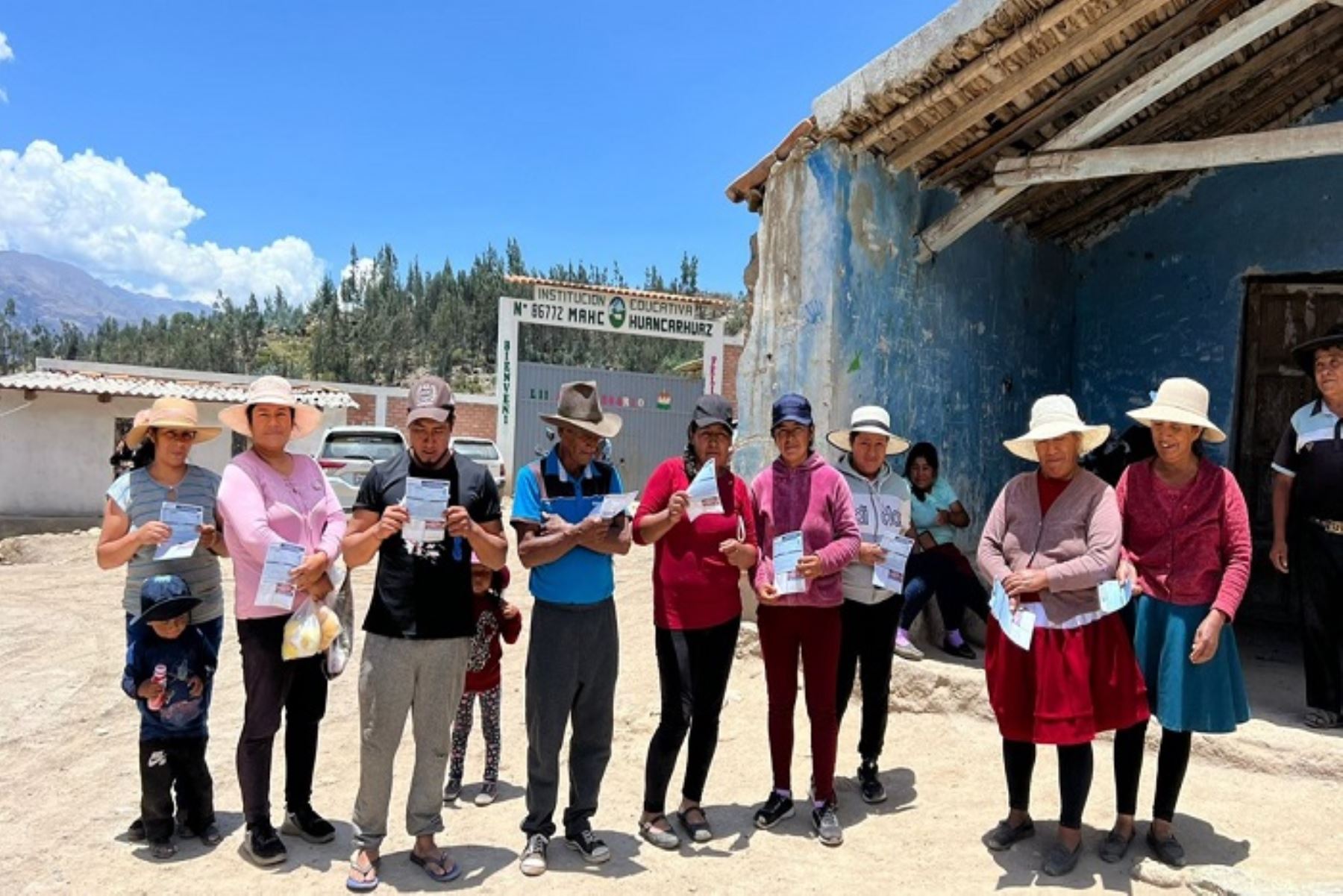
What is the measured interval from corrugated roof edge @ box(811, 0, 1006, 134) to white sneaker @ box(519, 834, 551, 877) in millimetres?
4264

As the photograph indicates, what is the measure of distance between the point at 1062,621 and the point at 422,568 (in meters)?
2.32

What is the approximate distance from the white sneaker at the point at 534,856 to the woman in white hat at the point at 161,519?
1255 millimetres

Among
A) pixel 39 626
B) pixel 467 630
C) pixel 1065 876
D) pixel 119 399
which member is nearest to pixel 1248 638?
pixel 1065 876

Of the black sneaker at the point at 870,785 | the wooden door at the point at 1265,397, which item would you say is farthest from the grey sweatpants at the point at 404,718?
the wooden door at the point at 1265,397

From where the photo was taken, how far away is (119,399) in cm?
1573

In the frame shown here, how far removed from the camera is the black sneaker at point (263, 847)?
3525mm

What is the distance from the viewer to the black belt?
15.0 ft

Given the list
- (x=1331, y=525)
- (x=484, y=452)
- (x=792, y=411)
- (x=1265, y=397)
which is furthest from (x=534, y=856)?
(x=484, y=452)

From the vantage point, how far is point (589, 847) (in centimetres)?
364

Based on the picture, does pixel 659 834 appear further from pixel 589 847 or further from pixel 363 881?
pixel 363 881

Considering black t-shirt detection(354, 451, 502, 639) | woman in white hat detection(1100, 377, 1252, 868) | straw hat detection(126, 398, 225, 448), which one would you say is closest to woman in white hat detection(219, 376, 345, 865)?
straw hat detection(126, 398, 225, 448)

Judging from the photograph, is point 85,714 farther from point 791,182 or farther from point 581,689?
point 791,182

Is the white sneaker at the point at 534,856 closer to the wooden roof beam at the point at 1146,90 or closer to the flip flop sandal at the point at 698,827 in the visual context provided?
the flip flop sandal at the point at 698,827

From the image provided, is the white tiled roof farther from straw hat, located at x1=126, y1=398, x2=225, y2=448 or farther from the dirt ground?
straw hat, located at x1=126, y1=398, x2=225, y2=448
